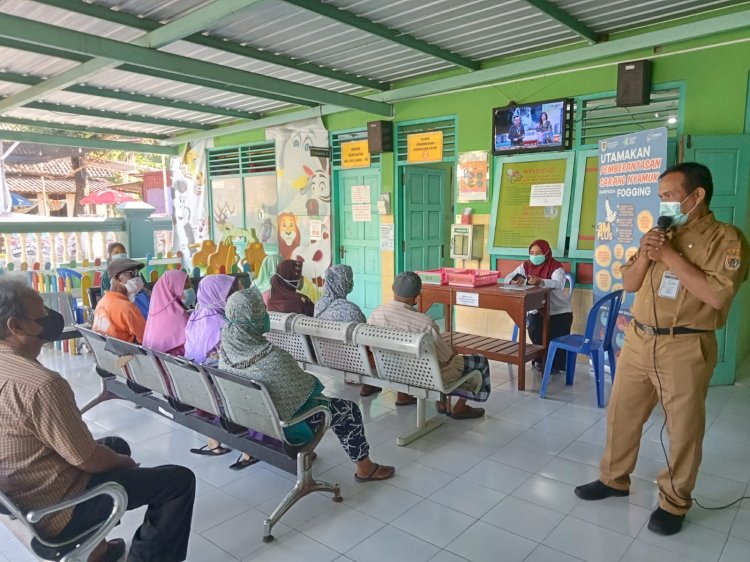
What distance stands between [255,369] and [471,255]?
4.11 m

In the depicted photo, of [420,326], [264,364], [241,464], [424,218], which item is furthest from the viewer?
[424,218]

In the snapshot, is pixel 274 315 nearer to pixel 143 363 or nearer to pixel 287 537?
pixel 143 363

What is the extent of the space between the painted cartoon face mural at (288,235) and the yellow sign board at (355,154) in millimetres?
1294

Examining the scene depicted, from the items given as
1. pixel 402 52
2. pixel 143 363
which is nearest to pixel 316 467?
pixel 143 363

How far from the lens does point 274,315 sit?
3938 millimetres

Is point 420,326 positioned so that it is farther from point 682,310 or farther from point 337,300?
point 682,310

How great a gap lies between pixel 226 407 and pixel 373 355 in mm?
1069

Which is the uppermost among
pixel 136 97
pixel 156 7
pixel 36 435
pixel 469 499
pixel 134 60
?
pixel 156 7

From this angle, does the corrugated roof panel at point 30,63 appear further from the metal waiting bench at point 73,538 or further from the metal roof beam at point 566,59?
the metal waiting bench at point 73,538

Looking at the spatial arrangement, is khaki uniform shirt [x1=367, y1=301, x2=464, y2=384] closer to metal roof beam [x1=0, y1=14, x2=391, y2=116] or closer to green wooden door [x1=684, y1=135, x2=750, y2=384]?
green wooden door [x1=684, y1=135, x2=750, y2=384]

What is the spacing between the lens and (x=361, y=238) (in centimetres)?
762

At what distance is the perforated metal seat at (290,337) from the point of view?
151 inches

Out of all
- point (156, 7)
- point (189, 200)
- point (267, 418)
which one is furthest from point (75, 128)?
point (267, 418)

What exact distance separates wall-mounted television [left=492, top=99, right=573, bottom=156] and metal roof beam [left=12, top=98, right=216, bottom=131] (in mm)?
5436
